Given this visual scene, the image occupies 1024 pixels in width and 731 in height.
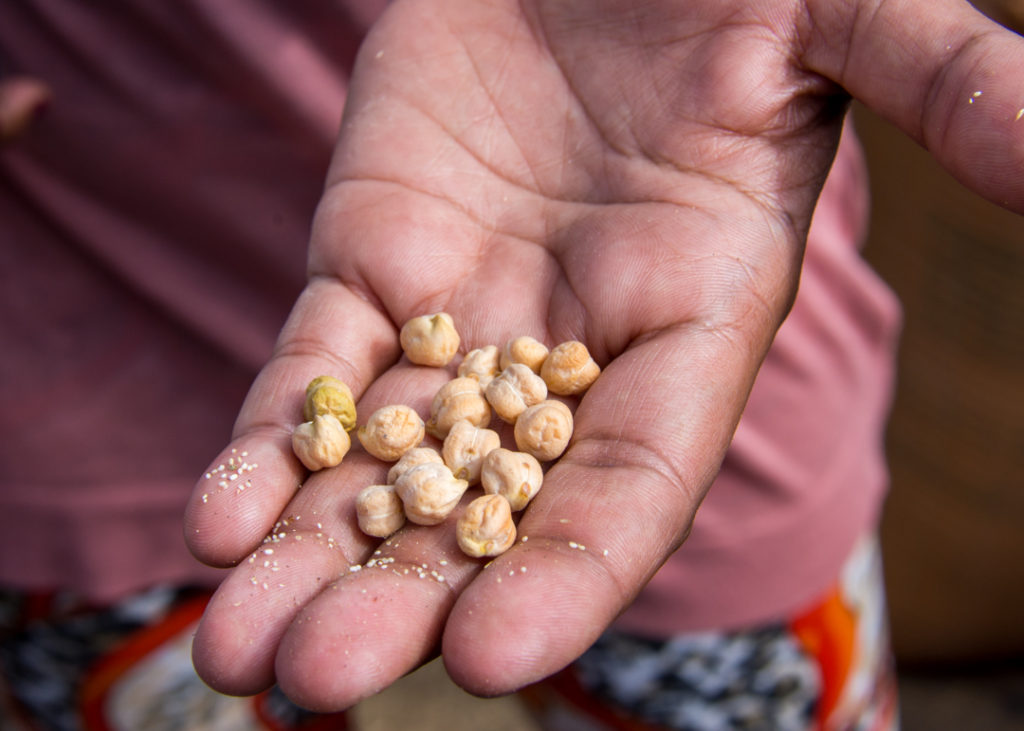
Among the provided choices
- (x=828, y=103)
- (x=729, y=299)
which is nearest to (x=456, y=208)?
(x=729, y=299)

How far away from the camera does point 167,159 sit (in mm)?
1979

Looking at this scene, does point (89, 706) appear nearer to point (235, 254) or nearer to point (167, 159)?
point (235, 254)

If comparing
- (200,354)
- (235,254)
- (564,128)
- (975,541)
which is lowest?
(975,541)

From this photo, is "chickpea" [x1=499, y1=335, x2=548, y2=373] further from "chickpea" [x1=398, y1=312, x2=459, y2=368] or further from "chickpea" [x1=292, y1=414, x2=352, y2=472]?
"chickpea" [x1=292, y1=414, x2=352, y2=472]

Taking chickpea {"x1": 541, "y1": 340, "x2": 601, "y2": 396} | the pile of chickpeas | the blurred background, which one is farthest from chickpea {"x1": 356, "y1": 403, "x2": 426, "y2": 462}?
the blurred background

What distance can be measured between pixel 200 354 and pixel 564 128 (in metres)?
1.03

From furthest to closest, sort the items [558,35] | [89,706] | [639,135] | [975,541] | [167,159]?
[975,541] < [89,706] < [167,159] < [558,35] < [639,135]

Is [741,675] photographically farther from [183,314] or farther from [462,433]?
[183,314]

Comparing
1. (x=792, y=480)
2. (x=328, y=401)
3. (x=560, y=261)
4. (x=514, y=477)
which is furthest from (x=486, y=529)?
(x=792, y=480)

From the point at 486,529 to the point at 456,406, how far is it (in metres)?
0.29

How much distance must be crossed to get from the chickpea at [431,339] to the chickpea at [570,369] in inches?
6.6

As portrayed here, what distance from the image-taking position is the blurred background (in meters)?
2.69

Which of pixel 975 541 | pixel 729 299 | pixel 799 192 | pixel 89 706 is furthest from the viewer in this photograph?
pixel 975 541

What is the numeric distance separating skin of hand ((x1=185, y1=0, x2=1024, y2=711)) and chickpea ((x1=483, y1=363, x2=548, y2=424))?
0.10 metres
